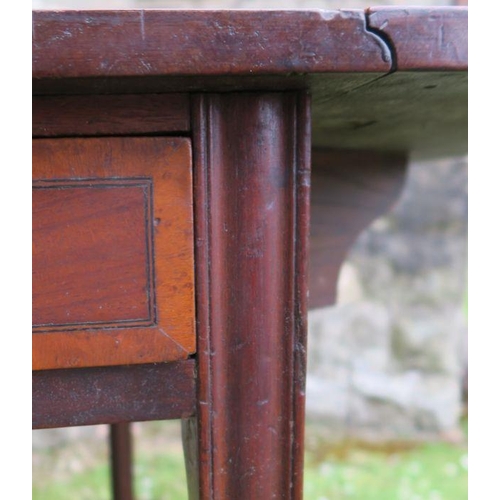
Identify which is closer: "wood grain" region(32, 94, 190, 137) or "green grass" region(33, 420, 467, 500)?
"wood grain" region(32, 94, 190, 137)

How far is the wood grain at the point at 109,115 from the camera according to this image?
1.34ft

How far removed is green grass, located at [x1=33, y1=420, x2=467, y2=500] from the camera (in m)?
1.90

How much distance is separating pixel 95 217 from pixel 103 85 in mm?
93

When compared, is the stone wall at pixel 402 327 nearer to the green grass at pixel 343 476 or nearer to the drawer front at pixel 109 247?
the green grass at pixel 343 476

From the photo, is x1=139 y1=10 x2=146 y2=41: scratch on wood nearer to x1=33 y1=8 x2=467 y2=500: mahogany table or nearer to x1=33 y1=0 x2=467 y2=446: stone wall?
x1=33 y1=8 x2=467 y2=500: mahogany table

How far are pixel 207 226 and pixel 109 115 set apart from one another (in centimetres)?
11

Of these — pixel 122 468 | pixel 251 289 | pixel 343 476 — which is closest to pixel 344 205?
pixel 251 289

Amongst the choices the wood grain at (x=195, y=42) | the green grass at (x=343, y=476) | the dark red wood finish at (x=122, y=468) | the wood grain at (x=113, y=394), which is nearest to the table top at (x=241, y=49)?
the wood grain at (x=195, y=42)

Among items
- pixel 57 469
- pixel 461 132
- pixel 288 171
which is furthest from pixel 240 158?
pixel 57 469

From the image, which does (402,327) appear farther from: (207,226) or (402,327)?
(207,226)

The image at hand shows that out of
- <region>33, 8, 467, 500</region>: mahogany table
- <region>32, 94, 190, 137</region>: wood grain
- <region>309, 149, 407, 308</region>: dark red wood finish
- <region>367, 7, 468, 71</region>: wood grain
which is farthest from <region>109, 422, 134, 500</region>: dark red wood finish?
<region>367, 7, 468, 71</region>: wood grain

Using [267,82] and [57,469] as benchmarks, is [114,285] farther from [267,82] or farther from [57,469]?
[57,469]

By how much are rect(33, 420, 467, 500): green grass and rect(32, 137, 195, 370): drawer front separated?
64.8 inches

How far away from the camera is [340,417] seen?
2234 millimetres
